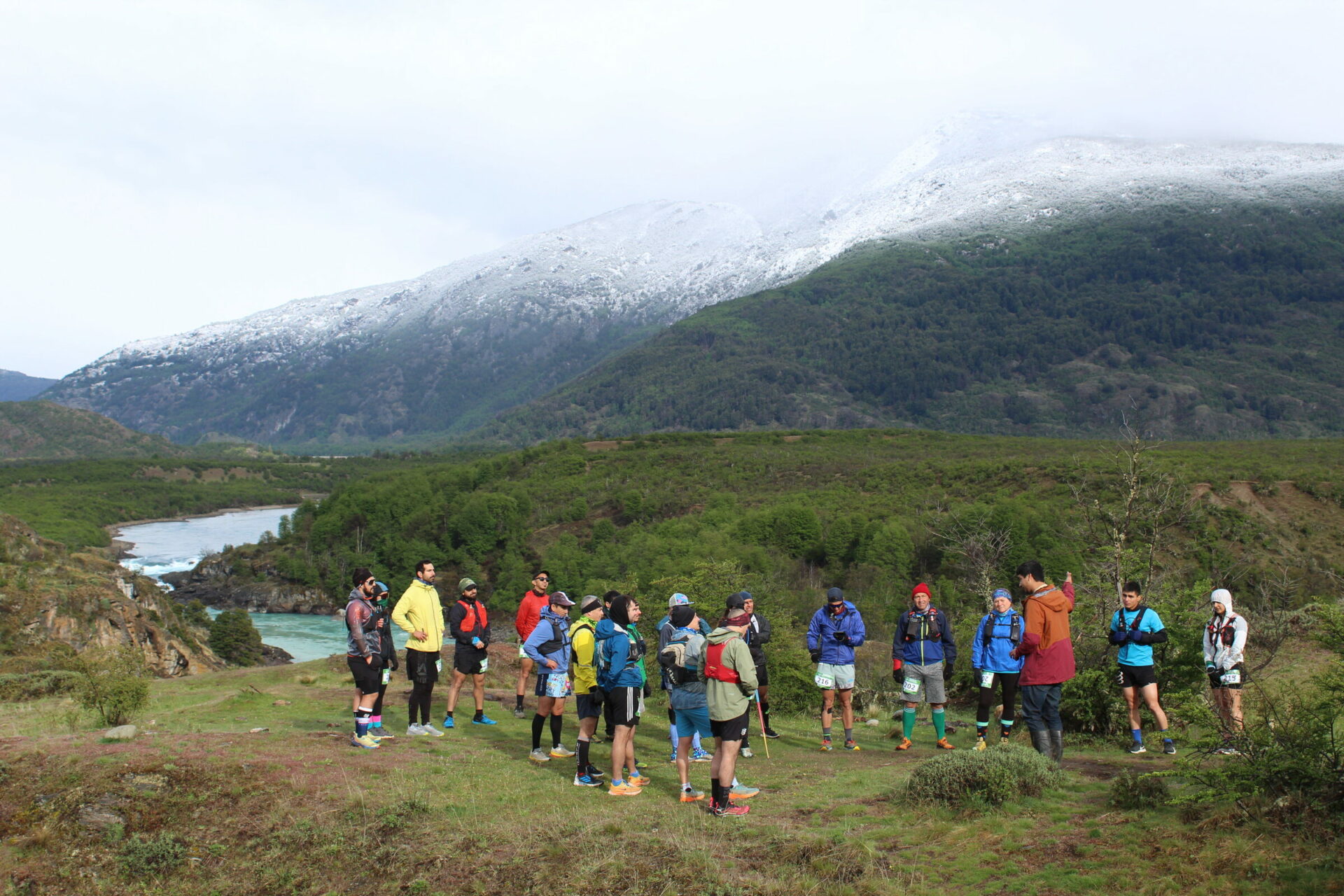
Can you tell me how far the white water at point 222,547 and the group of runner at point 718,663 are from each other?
42.7 m

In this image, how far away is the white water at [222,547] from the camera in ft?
236

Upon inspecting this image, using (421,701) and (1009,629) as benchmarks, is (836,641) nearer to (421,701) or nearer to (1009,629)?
(1009,629)

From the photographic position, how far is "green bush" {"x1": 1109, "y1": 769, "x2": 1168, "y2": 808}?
7.39 m

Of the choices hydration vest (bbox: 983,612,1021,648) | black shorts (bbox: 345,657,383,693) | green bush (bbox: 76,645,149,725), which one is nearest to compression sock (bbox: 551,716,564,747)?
black shorts (bbox: 345,657,383,693)

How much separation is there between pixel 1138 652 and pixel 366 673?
9.92 metres

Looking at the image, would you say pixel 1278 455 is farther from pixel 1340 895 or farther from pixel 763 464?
pixel 1340 895

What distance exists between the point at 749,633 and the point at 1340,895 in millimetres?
6534

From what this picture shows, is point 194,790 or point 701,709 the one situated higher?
point 701,709

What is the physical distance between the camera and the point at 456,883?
23.2 feet

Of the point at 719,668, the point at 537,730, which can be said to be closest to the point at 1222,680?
the point at 719,668

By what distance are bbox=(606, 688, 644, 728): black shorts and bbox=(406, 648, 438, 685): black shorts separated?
3.83 meters

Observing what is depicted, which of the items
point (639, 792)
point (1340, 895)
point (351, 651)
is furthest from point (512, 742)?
point (1340, 895)

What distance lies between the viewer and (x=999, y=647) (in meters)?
10.3

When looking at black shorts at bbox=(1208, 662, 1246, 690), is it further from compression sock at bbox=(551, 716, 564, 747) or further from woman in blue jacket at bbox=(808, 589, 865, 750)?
compression sock at bbox=(551, 716, 564, 747)
